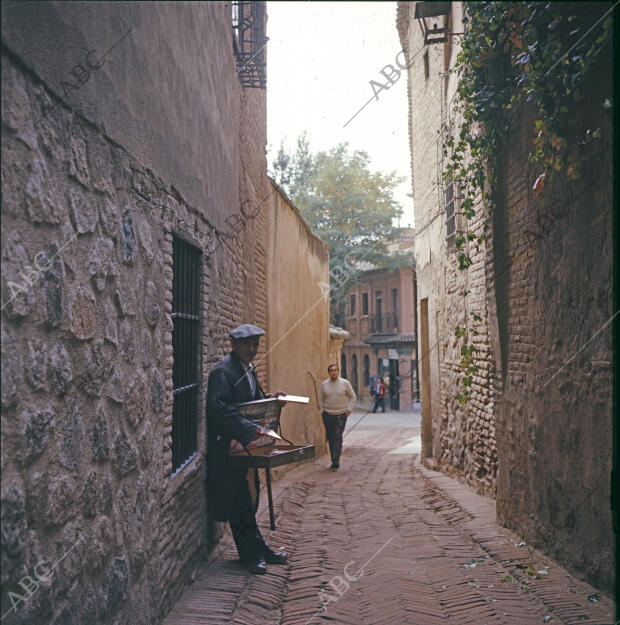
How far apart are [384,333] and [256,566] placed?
2981 centimetres

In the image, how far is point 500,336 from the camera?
19.2 ft

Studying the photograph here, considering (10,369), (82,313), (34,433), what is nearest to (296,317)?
(82,313)

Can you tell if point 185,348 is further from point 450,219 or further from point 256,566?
point 450,219

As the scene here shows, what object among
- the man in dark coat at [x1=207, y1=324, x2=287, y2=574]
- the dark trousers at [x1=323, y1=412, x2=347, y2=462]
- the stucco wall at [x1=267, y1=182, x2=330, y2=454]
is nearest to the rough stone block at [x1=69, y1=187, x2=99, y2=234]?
the man in dark coat at [x1=207, y1=324, x2=287, y2=574]

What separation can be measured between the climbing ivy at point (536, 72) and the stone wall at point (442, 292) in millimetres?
1512

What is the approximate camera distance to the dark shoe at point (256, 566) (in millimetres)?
4574

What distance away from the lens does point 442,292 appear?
384 inches

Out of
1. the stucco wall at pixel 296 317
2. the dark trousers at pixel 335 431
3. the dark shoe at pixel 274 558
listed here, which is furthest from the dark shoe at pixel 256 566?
the dark trousers at pixel 335 431

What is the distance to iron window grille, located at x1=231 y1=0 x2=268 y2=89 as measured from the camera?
7.35 m

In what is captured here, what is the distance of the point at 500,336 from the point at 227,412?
2.71 meters

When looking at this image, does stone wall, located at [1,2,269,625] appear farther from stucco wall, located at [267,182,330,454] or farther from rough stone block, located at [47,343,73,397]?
stucco wall, located at [267,182,330,454]

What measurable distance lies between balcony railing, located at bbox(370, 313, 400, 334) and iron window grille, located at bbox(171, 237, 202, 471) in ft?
94.2

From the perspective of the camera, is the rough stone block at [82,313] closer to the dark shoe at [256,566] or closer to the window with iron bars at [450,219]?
the dark shoe at [256,566]

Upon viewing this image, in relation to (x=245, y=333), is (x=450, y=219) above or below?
above
